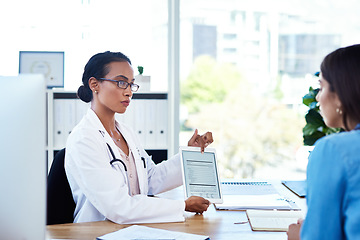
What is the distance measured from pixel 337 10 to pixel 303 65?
672 millimetres

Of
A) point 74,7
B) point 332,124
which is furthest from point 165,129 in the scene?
point 332,124

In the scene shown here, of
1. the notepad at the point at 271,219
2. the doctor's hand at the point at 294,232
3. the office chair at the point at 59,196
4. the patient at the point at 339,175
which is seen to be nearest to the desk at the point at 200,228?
the notepad at the point at 271,219

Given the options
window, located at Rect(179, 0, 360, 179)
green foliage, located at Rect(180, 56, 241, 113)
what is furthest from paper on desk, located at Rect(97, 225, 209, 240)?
green foliage, located at Rect(180, 56, 241, 113)

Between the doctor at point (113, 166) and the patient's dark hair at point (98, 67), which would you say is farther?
the patient's dark hair at point (98, 67)

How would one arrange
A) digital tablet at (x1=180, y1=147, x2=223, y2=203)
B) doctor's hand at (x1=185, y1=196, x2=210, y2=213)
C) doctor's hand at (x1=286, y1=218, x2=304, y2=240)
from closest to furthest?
doctor's hand at (x1=286, y1=218, x2=304, y2=240) → doctor's hand at (x1=185, y1=196, x2=210, y2=213) → digital tablet at (x1=180, y1=147, x2=223, y2=203)

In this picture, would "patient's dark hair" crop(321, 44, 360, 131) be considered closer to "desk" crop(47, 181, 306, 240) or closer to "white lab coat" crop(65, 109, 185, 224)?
Result: "desk" crop(47, 181, 306, 240)

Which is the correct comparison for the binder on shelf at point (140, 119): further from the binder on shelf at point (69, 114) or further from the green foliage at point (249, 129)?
the green foliage at point (249, 129)

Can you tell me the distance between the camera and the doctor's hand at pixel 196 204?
1864mm

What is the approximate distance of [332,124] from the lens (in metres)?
1.28

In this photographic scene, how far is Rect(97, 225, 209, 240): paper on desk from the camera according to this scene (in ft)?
4.99

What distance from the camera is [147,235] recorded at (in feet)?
5.06

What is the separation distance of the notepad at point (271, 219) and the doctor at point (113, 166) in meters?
0.20

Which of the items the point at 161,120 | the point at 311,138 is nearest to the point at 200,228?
the point at 311,138

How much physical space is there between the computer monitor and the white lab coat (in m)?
0.75
